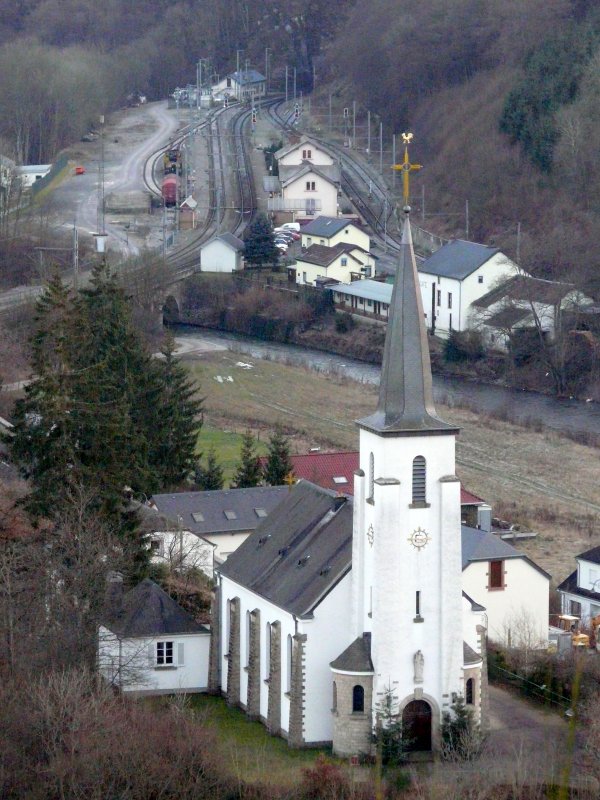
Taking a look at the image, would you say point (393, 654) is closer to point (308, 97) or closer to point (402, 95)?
point (402, 95)

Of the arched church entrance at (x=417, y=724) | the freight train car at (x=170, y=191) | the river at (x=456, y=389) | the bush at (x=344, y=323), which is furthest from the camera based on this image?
the freight train car at (x=170, y=191)

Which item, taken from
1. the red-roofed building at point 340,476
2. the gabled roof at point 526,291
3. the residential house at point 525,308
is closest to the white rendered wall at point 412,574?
the red-roofed building at point 340,476

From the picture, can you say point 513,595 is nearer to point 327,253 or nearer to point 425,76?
point 327,253

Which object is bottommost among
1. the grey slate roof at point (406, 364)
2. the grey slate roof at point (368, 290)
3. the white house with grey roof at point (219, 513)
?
the white house with grey roof at point (219, 513)

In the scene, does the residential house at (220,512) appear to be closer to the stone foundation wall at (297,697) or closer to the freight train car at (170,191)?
the stone foundation wall at (297,697)

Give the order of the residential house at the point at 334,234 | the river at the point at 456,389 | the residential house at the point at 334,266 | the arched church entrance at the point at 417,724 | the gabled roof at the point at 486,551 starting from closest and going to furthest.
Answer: the arched church entrance at the point at 417,724
the gabled roof at the point at 486,551
the river at the point at 456,389
the residential house at the point at 334,266
the residential house at the point at 334,234

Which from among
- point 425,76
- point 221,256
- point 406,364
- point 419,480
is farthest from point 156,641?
point 425,76

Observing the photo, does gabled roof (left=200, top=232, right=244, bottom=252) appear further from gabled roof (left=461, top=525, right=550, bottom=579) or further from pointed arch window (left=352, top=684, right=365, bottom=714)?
pointed arch window (left=352, top=684, right=365, bottom=714)
